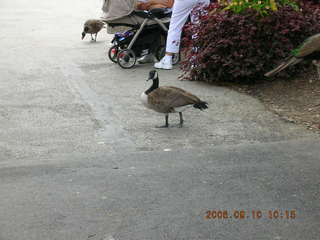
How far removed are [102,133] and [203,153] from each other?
1481 mm

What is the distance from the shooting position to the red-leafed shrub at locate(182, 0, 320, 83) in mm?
9648

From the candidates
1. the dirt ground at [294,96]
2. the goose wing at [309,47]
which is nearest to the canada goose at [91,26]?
the dirt ground at [294,96]

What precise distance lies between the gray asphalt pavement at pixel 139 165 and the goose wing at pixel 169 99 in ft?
1.12

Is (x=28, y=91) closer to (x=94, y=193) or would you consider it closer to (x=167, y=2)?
(x=167, y=2)

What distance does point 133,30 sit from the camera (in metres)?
11.9

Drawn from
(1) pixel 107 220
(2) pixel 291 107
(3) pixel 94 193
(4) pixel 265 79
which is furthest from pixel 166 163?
→ (4) pixel 265 79

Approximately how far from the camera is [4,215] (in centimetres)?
540

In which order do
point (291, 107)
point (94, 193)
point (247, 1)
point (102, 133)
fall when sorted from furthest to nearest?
point (247, 1)
point (291, 107)
point (102, 133)
point (94, 193)

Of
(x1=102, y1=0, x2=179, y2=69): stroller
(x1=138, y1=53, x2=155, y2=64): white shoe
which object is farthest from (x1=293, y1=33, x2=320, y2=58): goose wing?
(x1=138, y1=53, x2=155, y2=64): white shoe

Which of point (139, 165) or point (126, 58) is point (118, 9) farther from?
point (139, 165)

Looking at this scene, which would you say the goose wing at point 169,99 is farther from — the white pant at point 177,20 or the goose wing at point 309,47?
the white pant at point 177,20

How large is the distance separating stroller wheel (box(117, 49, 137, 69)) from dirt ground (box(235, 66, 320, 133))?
259cm

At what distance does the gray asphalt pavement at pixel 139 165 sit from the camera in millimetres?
5160

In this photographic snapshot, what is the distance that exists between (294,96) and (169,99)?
2.34 metres
